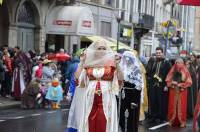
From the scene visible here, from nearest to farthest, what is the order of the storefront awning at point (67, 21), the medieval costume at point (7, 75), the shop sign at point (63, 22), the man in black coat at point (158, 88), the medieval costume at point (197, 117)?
the medieval costume at point (197, 117), the man in black coat at point (158, 88), the medieval costume at point (7, 75), the storefront awning at point (67, 21), the shop sign at point (63, 22)

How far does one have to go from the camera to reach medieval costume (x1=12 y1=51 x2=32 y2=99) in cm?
1970

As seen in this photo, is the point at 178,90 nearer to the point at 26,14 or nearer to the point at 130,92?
the point at 130,92

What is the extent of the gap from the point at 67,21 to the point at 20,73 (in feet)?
37.4

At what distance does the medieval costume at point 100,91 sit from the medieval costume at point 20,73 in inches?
418

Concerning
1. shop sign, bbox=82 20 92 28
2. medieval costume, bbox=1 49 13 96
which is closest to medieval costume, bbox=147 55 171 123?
medieval costume, bbox=1 49 13 96

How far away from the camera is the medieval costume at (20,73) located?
19703 mm

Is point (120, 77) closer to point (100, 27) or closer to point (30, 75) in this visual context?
point (30, 75)

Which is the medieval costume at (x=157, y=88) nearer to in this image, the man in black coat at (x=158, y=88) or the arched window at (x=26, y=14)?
the man in black coat at (x=158, y=88)

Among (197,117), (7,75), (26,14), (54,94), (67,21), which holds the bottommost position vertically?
(54,94)

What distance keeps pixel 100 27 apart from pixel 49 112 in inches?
861

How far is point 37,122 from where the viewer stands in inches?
579

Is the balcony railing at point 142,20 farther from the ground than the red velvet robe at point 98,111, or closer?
farther from the ground

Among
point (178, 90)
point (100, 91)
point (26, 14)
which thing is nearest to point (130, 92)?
point (100, 91)

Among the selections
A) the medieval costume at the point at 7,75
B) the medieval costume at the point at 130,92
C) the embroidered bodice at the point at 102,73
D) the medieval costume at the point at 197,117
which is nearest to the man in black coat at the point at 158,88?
the medieval costume at the point at 197,117
